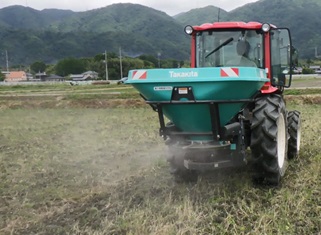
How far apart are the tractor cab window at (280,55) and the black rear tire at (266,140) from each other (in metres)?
1.17

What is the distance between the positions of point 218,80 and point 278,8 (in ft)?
649

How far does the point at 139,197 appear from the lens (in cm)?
550

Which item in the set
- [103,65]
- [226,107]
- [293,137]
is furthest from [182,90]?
[103,65]

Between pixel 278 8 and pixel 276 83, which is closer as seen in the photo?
pixel 276 83

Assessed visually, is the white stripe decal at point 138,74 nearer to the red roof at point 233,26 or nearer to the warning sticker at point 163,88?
the warning sticker at point 163,88

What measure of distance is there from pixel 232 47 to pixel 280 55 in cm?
89

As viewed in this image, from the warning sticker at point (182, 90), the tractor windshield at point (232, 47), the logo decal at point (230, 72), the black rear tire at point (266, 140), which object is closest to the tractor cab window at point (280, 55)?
the tractor windshield at point (232, 47)

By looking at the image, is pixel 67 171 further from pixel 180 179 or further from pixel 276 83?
pixel 276 83

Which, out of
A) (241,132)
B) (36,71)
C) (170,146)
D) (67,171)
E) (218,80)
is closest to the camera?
(218,80)

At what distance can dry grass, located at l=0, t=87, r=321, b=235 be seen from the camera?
4387 millimetres

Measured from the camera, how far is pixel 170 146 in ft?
19.1

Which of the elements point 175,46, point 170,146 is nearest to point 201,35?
point 170,146

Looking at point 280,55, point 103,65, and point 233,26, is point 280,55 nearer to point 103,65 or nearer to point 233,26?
point 233,26

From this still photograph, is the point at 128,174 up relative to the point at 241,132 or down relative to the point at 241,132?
down
